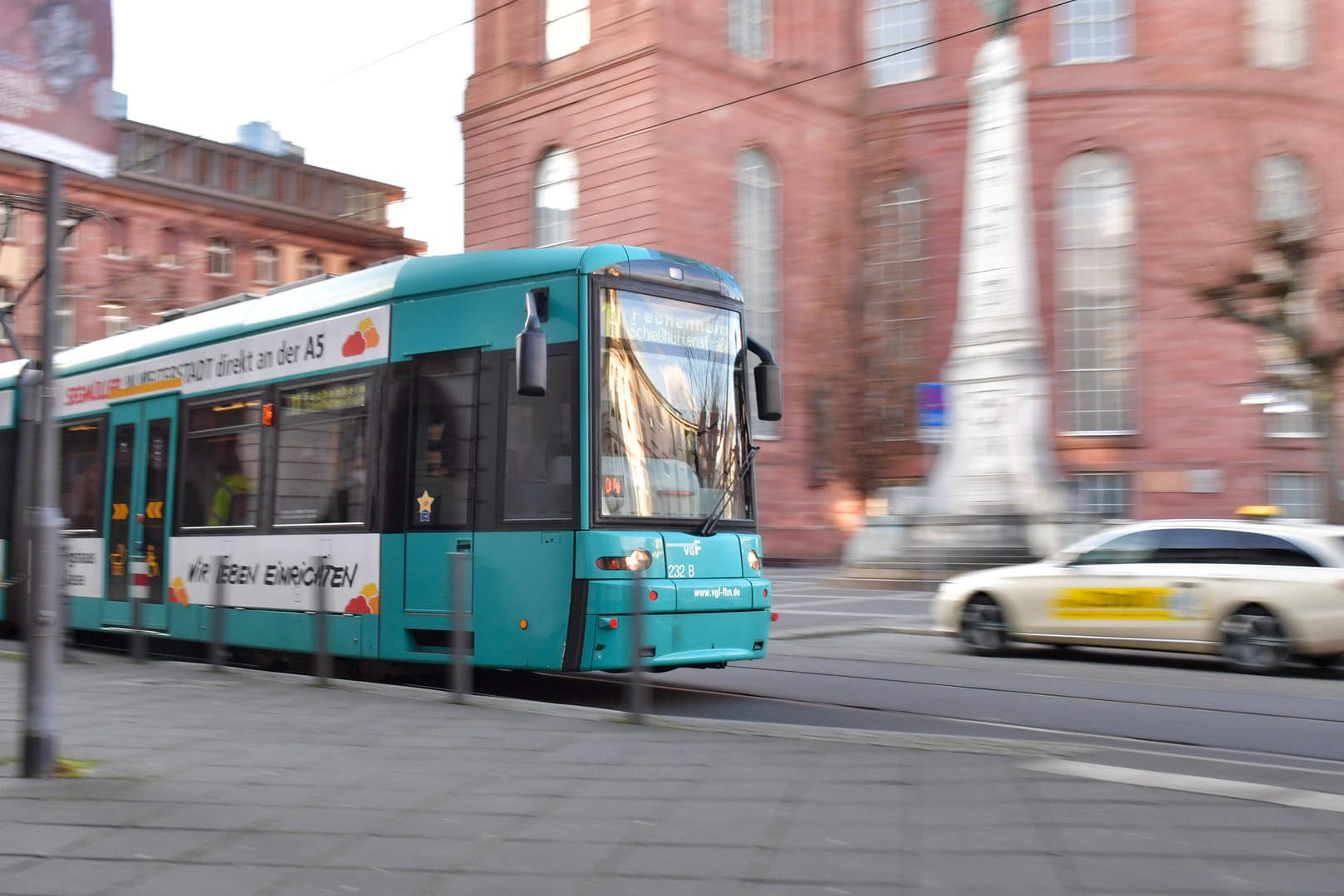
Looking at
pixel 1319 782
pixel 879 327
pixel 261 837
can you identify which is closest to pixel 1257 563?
pixel 1319 782

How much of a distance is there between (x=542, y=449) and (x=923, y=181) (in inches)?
1611

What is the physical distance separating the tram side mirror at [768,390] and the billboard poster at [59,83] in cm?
544

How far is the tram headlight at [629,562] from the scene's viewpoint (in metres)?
9.30

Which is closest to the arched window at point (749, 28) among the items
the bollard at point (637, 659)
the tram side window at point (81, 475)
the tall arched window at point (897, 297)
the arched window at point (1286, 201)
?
the tall arched window at point (897, 297)

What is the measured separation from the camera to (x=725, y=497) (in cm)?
1018

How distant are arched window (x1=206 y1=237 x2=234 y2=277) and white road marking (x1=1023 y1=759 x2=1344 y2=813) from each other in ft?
193

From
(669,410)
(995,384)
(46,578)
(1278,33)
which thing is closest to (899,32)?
(1278,33)

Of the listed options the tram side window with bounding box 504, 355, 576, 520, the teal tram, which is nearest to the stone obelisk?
the teal tram

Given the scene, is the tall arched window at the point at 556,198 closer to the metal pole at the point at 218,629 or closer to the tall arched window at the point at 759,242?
the tall arched window at the point at 759,242

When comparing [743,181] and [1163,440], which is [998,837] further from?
[1163,440]

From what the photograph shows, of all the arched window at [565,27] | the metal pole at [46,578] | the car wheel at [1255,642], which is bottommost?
the car wheel at [1255,642]

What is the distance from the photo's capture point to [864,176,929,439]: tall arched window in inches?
1628

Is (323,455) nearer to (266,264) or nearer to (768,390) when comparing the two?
(768,390)

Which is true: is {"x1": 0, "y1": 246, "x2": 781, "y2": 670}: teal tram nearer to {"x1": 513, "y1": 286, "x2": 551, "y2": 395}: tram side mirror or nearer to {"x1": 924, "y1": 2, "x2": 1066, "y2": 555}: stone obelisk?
{"x1": 513, "y1": 286, "x2": 551, "y2": 395}: tram side mirror
